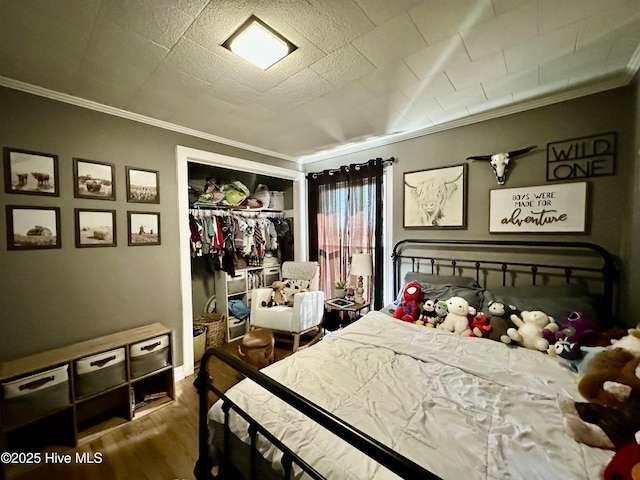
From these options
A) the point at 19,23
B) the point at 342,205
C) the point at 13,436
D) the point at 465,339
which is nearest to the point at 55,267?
the point at 13,436

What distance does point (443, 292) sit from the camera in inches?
85.5

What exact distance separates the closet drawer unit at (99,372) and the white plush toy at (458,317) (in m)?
2.46

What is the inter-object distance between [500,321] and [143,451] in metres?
2.60

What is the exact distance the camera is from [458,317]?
1898mm

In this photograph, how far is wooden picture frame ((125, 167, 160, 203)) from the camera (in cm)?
211

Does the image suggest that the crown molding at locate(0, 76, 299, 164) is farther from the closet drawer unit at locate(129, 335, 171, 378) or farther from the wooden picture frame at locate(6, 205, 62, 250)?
the closet drawer unit at locate(129, 335, 171, 378)

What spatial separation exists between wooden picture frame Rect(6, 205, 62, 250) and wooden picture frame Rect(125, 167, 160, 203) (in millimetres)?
486

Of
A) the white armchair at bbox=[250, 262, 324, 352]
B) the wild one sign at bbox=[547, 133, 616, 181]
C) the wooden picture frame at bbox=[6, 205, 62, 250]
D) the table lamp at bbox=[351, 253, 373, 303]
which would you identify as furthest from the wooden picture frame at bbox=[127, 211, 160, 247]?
the wild one sign at bbox=[547, 133, 616, 181]

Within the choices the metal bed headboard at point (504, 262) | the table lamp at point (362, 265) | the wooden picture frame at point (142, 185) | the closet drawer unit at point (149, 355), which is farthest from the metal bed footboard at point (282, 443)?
the metal bed headboard at point (504, 262)

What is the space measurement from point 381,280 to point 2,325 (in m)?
3.10

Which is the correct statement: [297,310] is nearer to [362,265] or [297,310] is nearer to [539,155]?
[362,265]

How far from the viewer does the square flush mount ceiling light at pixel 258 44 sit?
1.22 m

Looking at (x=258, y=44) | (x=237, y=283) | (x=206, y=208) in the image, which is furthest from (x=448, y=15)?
(x=237, y=283)

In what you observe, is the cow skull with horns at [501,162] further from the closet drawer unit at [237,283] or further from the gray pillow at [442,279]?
the closet drawer unit at [237,283]
